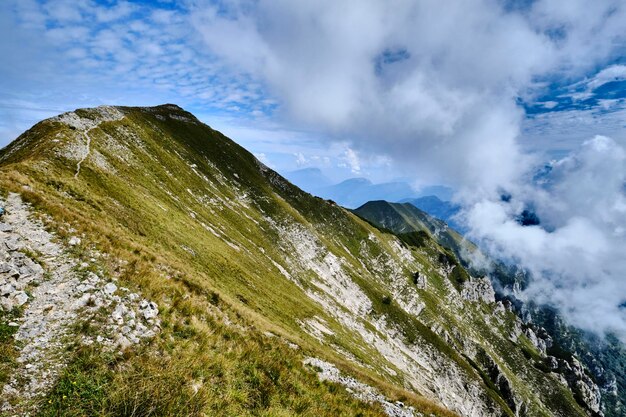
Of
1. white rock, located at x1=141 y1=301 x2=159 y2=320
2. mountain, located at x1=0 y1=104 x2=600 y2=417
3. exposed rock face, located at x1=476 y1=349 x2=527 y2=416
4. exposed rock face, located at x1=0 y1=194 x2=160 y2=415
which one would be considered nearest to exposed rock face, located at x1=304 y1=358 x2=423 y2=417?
mountain, located at x1=0 y1=104 x2=600 y2=417

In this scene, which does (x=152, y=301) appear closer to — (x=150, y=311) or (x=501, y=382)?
(x=150, y=311)

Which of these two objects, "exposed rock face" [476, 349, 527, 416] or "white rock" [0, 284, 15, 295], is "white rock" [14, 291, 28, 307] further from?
"exposed rock face" [476, 349, 527, 416]

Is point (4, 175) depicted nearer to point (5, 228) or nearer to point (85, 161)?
point (5, 228)

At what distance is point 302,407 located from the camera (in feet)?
42.8

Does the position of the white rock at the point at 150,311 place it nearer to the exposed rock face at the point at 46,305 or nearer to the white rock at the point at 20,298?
the exposed rock face at the point at 46,305

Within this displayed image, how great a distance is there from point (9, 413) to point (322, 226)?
440 ft

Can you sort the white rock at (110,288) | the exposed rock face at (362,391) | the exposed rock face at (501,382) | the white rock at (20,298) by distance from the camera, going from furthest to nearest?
1. the exposed rock face at (501,382)
2. the exposed rock face at (362,391)
3. the white rock at (110,288)
4. the white rock at (20,298)

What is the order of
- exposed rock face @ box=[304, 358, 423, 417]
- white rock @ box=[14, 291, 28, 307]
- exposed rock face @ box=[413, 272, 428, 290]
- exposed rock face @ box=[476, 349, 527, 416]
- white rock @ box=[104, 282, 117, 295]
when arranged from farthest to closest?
1. exposed rock face @ box=[413, 272, 428, 290]
2. exposed rock face @ box=[476, 349, 527, 416]
3. exposed rock face @ box=[304, 358, 423, 417]
4. white rock @ box=[104, 282, 117, 295]
5. white rock @ box=[14, 291, 28, 307]

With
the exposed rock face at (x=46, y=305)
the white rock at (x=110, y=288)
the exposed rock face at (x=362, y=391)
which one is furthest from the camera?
the exposed rock face at (x=362, y=391)

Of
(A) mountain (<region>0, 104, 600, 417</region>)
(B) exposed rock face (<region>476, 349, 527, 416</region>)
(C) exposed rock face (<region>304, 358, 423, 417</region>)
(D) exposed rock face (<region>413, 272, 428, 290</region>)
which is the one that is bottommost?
(B) exposed rock face (<region>476, 349, 527, 416</region>)

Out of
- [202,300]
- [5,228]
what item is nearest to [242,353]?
[202,300]

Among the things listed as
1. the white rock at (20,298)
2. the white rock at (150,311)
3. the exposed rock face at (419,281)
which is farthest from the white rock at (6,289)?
the exposed rock face at (419,281)

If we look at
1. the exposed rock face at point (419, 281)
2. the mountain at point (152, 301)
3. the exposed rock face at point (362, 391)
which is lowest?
the exposed rock face at point (419, 281)

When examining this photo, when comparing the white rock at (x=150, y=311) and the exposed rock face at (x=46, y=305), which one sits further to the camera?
the white rock at (x=150, y=311)
